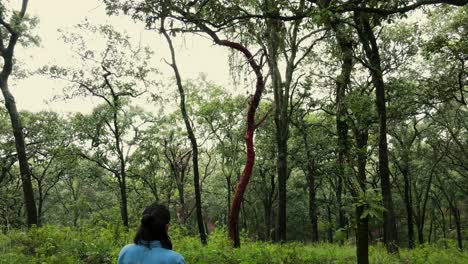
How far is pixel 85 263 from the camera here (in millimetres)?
9453

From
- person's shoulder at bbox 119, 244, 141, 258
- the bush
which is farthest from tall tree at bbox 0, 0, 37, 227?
person's shoulder at bbox 119, 244, 141, 258

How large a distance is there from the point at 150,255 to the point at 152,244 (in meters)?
0.08

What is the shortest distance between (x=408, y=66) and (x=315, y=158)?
8368mm

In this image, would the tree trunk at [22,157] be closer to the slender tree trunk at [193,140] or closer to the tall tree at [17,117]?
the tall tree at [17,117]

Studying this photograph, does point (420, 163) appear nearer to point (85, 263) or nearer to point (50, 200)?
point (85, 263)

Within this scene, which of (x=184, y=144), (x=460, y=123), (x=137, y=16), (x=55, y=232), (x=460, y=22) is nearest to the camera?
(x=137, y=16)

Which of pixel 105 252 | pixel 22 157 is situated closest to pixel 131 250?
pixel 105 252

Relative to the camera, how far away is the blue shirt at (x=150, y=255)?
2.99 m

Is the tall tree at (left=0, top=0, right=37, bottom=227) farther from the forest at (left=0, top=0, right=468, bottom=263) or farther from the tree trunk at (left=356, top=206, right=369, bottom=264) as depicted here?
the tree trunk at (left=356, top=206, right=369, bottom=264)

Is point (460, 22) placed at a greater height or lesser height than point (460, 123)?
greater

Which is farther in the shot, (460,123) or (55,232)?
(460,123)

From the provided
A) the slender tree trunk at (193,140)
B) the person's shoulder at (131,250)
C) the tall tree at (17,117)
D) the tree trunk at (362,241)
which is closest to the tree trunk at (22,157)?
the tall tree at (17,117)

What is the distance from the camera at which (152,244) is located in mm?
3053

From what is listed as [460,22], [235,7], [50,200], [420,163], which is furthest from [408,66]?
[50,200]
